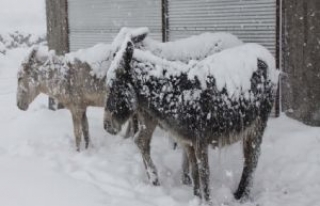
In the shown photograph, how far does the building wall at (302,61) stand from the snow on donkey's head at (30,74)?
362cm

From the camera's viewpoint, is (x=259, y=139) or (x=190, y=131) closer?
(x=190, y=131)

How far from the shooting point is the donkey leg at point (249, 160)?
5.50m

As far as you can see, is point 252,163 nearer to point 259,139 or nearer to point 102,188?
point 259,139

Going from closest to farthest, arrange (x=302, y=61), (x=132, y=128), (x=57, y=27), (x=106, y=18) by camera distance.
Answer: (x=302, y=61), (x=132, y=128), (x=106, y=18), (x=57, y=27)

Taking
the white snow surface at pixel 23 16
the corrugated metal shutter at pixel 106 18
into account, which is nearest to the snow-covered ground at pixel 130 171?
the corrugated metal shutter at pixel 106 18

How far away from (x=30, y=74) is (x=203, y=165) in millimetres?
3973

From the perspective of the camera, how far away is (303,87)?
648 centimetres

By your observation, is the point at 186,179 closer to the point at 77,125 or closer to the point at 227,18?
the point at 77,125

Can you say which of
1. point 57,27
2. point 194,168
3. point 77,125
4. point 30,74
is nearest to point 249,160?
point 194,168

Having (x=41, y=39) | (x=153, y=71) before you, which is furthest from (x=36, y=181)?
(x=41, y=39)

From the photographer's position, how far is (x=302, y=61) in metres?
6.49

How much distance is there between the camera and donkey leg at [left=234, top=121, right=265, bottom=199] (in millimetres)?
5496

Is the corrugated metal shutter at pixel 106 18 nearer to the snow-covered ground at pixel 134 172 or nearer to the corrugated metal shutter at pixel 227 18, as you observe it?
the corrugated metal shutter at pixel 227 18

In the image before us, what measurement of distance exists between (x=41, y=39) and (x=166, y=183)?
18.9 metres
